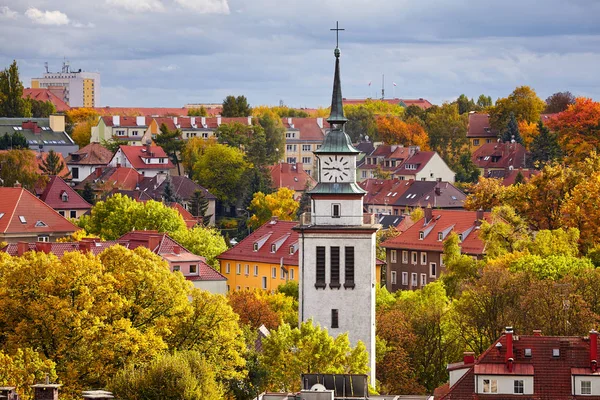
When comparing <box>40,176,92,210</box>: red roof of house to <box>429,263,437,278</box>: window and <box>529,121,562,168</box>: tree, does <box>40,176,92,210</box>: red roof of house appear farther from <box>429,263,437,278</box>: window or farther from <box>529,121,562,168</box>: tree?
<box>529,121,562,168</box>: tree

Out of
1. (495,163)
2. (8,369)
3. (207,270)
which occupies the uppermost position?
(495,163)

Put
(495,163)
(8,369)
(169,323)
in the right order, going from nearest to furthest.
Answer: (8,369) → (169,323) → (495,163)

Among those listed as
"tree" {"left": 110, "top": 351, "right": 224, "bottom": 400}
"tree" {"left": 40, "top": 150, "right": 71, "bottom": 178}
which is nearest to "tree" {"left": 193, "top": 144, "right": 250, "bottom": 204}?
"tree" {"left": 40, "top": 150, "right": 71, "bottom": 178}

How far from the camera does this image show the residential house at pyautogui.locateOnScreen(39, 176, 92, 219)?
456ft

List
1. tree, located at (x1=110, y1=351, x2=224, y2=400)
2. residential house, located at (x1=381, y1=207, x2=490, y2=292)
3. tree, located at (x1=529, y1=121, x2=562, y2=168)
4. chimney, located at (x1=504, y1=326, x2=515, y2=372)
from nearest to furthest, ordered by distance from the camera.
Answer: tree, located at (x1=110, y1=351, x2=224, y2=400) → chimney, located at (x1=504, y1=326, x2=515, y2=372) → residential house, located at (x1=381, y1=207, x2=490, y2=292) → tree, located at (x1=529, y1=121, x2=562, y2=168)

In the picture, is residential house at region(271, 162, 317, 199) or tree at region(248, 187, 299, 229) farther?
residential house at region(271, 162, 317, 199)

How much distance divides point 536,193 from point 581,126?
227ft

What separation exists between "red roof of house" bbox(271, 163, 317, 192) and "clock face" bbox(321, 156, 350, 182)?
10693 centimetres

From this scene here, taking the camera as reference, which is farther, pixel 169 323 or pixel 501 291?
pixel 501 291

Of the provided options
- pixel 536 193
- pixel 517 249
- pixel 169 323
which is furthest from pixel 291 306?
pixel 169 323

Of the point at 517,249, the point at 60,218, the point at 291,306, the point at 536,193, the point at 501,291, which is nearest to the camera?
the point at 501,291

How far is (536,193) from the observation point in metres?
103

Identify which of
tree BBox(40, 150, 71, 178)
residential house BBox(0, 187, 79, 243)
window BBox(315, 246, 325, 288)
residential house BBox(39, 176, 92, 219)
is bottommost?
window BBox(315, 246, 325, 288)

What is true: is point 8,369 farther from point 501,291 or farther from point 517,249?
point 517,249
